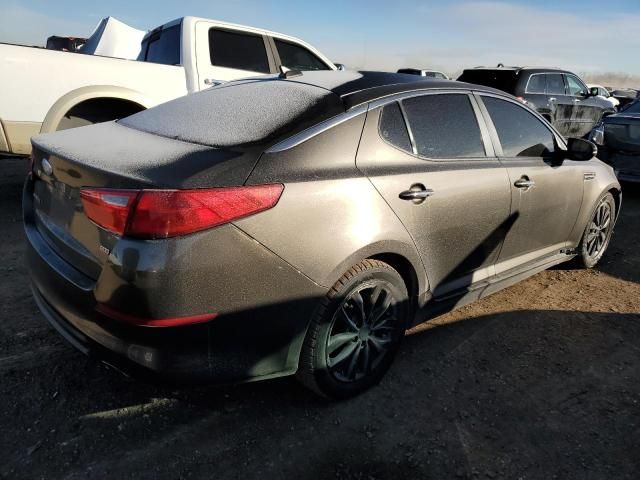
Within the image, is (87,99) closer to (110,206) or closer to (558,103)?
(110,206)

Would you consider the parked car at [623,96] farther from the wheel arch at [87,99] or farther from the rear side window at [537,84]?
the wheel arch at [87,99]

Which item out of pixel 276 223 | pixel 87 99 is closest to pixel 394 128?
pixel 276 223

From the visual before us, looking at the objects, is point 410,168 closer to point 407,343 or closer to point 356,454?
point 407,343

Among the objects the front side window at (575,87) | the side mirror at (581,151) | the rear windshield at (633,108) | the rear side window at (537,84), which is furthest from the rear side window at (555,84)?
the side mirror at (581,151)

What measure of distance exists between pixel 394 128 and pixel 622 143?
19.6ft

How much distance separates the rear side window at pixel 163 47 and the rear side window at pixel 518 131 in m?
4.15

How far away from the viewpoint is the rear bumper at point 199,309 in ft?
6.03

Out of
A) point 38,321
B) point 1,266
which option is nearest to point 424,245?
point 38,321

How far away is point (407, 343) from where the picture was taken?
124 inches

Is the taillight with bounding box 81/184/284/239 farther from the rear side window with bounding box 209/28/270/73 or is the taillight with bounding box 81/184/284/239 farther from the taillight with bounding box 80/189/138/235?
the rear side window with bounding box 209/28/270/73

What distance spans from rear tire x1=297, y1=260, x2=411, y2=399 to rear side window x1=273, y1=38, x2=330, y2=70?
4.98m

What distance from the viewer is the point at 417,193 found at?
254 centimetres

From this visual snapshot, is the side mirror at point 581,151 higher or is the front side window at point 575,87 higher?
the front side window at point 575,87

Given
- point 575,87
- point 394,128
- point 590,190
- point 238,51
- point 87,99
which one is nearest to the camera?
point 394,128
